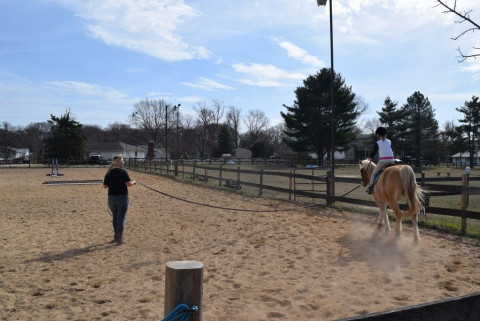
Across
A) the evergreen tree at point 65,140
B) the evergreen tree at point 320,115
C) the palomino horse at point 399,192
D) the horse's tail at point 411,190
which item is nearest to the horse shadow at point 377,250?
the palomino horse at point 399,192

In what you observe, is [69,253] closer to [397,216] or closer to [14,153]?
[397,216]

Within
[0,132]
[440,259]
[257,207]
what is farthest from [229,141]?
[440,259]

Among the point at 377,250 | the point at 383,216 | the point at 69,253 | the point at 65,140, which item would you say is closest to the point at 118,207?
the point at 69,253

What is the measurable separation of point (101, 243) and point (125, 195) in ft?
3.40

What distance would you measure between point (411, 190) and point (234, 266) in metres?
3.57

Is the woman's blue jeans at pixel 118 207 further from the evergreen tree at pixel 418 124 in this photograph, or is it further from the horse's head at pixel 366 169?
the evergreen tree at pixel 418 124

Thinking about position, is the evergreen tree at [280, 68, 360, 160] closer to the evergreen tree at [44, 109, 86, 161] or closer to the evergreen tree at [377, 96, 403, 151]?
the evergreen tree at [377, 96, 403, 151]

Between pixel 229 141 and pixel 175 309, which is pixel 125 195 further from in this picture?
pixel 229 141

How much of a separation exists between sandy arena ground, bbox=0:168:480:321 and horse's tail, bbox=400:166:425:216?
0.72 meters

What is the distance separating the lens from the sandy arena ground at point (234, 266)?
163 inches

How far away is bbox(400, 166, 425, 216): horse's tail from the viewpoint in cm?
667

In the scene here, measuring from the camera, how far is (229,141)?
88750 millimetres

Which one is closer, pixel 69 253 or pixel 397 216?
pixel 69 253

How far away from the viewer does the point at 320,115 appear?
1993 inches
